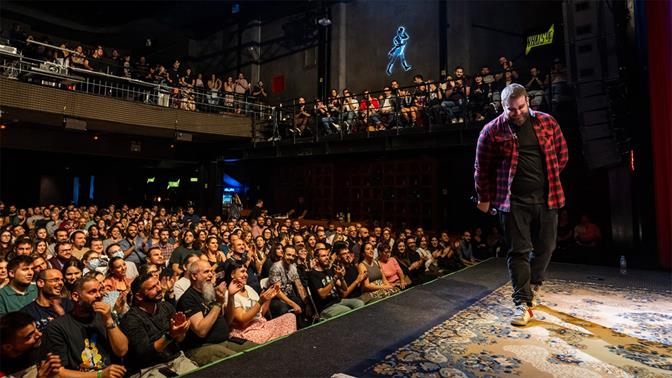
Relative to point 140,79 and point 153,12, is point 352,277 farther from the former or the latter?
point 153,12

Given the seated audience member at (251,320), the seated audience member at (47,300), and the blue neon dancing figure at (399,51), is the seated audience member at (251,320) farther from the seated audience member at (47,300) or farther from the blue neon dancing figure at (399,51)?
the blue neon dancing figure at (399,51)

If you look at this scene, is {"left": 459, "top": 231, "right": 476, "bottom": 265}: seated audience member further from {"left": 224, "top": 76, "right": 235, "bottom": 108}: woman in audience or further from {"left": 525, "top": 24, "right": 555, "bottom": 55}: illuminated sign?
{"left": 224, "top": 76, "right": 235, "bottom": 108}: woman in audience

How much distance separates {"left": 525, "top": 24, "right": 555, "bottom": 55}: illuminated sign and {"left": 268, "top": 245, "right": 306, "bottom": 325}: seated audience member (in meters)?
8.90

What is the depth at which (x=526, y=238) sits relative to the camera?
2.49m

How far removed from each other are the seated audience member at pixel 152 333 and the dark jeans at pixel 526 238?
223 cm

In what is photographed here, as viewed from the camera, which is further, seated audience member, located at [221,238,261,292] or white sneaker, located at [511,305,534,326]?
seated audience member, located at [221,238,261,292]

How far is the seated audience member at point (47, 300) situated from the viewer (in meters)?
2.66

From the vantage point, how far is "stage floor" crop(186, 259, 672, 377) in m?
1.95

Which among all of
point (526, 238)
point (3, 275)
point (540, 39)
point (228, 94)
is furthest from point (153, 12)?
point (526, 238)

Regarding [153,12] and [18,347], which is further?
[153,12]

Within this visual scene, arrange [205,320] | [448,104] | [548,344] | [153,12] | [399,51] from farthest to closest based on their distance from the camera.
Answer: [153,12]
[399,51]
[448,104]
[205,320]
[548,344]

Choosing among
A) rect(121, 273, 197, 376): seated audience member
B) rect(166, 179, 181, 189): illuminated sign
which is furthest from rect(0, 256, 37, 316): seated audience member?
rect(166, 179, 181, 189): illuminated sign

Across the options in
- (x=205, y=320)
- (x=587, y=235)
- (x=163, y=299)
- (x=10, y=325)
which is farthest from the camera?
(x=587, y=235)

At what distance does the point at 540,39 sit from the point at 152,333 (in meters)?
10.8
